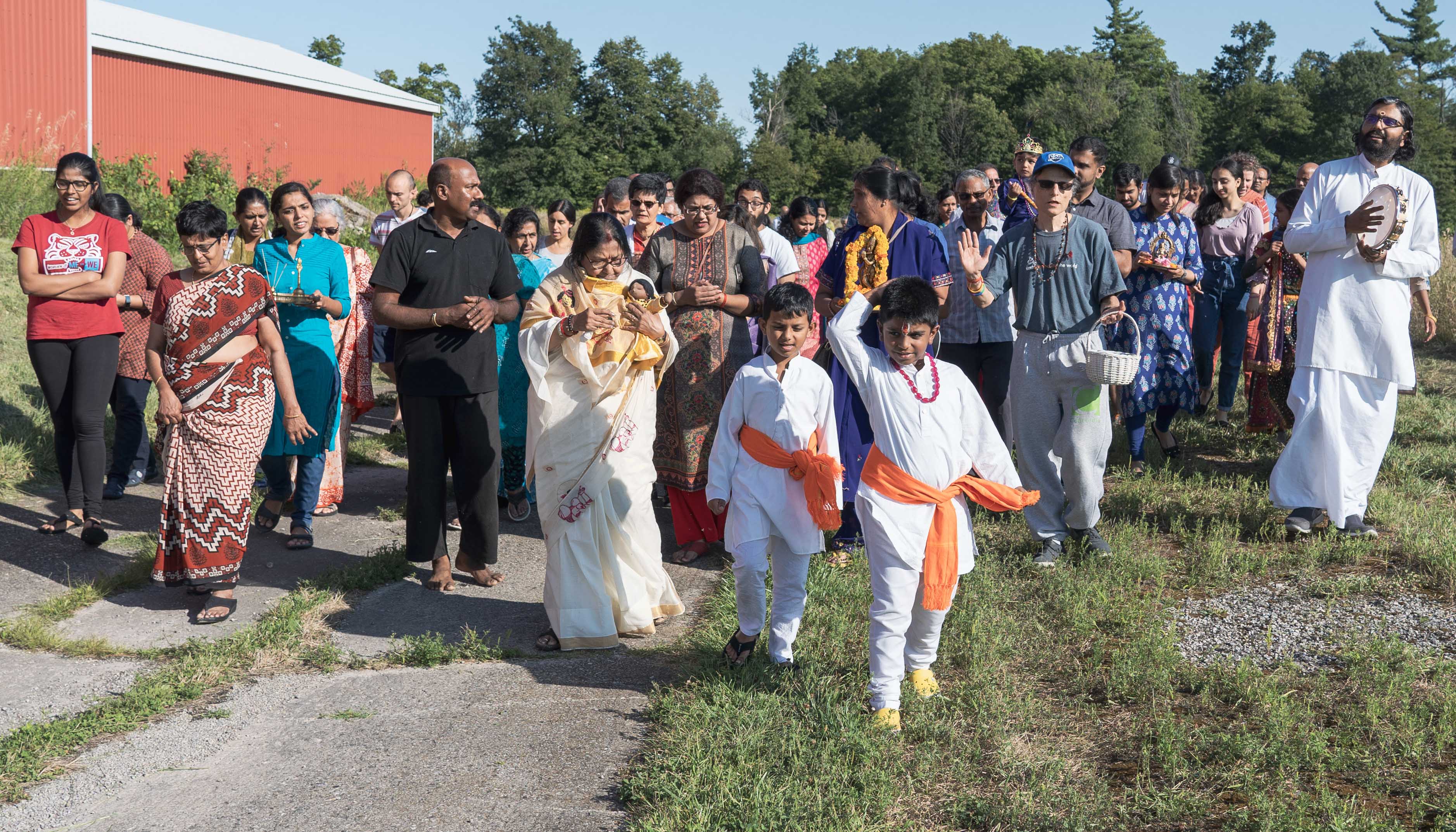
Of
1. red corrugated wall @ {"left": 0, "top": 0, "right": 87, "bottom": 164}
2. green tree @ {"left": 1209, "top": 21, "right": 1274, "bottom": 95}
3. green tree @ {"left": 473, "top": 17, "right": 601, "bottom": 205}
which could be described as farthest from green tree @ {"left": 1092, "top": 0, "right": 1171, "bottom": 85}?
red corrugated wall @ {"left": 0, "top": 0, "right": 87, "bottom": 164}

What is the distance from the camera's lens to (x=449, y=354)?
5.70 m

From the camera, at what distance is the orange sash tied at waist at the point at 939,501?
4.07 meters

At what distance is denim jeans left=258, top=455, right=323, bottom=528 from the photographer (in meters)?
6.83

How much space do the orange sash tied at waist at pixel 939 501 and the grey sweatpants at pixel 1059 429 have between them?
5.83ft

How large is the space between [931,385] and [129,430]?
601 centimetres

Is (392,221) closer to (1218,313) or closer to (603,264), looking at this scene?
(603,264)

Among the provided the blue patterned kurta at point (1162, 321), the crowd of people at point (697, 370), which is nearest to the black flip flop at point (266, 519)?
the crowd of people at point (697, 370)

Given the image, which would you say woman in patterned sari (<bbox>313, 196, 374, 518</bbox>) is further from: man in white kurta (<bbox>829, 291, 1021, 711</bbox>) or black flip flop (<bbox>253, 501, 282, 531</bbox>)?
man in white kurta (<bbox>829, 291, 1021, 711</bbox>)

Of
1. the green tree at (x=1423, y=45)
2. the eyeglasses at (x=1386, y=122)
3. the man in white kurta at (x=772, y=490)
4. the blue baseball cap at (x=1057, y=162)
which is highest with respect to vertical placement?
the green tree at (x=1423, y=45)

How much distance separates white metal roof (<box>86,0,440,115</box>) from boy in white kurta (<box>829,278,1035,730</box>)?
84.1ft

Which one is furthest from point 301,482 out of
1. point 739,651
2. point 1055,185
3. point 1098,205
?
point 1098,205

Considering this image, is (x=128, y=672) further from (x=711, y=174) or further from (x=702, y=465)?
(x=711, y=174)

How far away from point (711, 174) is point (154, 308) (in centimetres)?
295

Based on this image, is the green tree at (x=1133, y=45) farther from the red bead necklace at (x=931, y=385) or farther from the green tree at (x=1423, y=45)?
the red bead necklace at (x=931, y=385)
